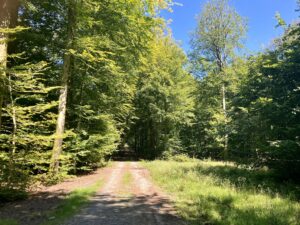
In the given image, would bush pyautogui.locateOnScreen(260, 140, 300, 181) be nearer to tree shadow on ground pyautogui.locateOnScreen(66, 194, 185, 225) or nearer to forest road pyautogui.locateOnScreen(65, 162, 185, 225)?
forest road pyautogui.locateOnScreen(65, 162, 185, 225)

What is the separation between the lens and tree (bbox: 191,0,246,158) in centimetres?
3120

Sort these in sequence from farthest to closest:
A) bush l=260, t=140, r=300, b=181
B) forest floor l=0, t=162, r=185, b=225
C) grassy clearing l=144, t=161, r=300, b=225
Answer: bush l=260, t=140, r=300, b=181 → forest floor l=0, t=162, r=185, b=225 → grassy clearing l=144, t=161, r=300, b=225

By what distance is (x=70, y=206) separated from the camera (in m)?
8.94

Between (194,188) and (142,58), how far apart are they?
9372mm

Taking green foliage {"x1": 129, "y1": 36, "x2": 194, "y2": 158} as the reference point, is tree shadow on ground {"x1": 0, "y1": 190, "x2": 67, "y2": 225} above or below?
below

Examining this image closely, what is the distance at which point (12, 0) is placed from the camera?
10164mm

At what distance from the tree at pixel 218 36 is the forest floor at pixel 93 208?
21.9 metres

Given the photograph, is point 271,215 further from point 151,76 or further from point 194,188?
point 151,76

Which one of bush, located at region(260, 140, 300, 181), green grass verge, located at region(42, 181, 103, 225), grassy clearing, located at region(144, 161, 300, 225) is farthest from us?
bush, located at region(260, 140, 300, 181)

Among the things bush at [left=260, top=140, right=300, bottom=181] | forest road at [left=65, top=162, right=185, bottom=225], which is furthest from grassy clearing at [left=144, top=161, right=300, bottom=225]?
bush at [left=260, top=140, right=300, bottom=181]

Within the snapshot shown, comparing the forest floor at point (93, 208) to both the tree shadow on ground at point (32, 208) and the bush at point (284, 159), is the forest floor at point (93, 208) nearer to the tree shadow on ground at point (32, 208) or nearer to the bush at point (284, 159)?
the tree shadow on ground at point (32, 208)

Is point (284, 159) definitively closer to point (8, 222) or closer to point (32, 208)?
point (32, 208)

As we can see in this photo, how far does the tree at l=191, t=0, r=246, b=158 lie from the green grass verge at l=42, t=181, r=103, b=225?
22119 mm

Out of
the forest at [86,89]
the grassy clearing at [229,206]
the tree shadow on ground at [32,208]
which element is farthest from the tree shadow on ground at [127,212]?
the forest at [86,89]
